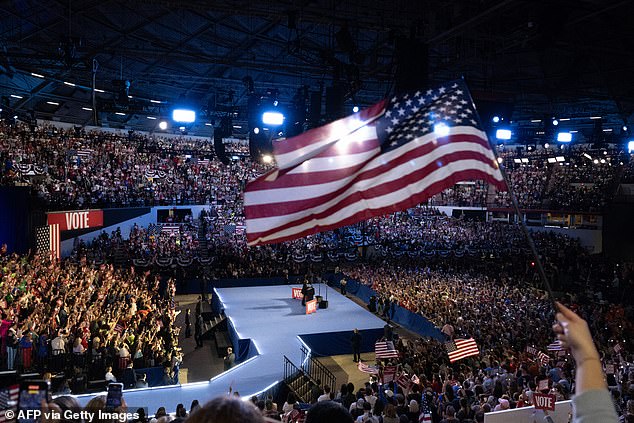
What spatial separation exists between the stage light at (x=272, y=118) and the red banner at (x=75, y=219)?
35.2 ft

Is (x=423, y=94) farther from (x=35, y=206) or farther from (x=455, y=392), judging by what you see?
(x=35, y=206)

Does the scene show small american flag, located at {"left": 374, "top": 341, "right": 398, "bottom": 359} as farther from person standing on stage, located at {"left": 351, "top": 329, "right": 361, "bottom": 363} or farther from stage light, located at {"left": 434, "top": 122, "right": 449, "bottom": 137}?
stage light, located at {"left": 434, "top": 122, "right": 449, "bottom": 137}

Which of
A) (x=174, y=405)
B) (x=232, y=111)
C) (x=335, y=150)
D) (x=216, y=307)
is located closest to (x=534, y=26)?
(x=335, y=150)

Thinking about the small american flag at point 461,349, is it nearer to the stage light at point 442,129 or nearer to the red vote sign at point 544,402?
the red vote sign at point 544,402

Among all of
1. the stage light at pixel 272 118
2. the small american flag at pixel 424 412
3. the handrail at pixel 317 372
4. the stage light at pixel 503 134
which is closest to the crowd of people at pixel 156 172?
the stage light at pixel 272 118

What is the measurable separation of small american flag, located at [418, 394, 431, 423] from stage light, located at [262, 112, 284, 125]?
15916 millimetres

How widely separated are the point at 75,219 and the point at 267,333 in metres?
12.1

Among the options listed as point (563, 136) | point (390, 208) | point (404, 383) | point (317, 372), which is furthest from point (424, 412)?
point (563, 136)

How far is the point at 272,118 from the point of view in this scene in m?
23.8

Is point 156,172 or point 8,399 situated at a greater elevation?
point 156,172

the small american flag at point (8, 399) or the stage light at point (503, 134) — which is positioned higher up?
the stage light at point (503, 134)

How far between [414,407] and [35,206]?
66.2 ft

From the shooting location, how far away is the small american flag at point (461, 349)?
14.2 meters

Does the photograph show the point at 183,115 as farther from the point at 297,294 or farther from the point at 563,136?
the point at 563,136
